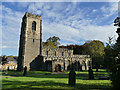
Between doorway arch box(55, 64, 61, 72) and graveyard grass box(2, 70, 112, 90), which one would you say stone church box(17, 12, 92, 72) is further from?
graveyard grass box(2, 70, 112, 90)

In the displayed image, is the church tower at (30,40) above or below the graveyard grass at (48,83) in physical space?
above

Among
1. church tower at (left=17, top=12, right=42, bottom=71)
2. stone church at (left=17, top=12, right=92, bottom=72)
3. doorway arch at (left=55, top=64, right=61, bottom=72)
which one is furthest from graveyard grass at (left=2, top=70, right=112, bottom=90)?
church tower at (left=17, top=12, right=42, bottom=71)

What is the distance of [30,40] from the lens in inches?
1556

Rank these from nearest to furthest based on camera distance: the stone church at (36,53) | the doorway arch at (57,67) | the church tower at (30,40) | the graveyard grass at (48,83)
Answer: the graveyard grass at (48,83)
the doorway arch at (57,67)
the stone church at (36,53)
the church tower at (30,40)

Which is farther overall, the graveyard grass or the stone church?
the stone church

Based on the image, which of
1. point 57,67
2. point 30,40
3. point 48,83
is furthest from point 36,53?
point 48,83

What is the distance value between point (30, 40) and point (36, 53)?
5.72 m

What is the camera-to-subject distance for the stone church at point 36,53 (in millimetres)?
Result: 35812

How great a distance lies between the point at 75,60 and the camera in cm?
4512

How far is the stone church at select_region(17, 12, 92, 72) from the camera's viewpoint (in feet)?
117

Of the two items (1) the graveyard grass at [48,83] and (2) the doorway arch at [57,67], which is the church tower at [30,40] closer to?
(2) the doorway arch at [57,67]

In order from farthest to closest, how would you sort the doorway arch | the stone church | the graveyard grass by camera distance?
1. the stone church
2. the doorway arch
3. the graveyard grass

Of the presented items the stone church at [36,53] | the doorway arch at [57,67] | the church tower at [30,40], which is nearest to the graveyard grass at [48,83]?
the doorway arch at [57,67]

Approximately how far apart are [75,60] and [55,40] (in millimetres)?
30634
